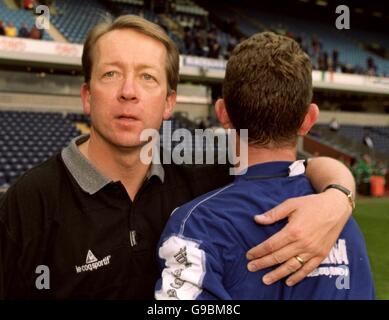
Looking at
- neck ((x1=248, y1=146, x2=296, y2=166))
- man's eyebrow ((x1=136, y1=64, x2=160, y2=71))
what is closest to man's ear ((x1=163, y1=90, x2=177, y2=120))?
man's eyebrow ((x1=136, y1=64, x2=160, y2=71))

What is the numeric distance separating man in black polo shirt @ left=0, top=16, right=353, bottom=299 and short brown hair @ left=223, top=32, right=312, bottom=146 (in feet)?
0.95

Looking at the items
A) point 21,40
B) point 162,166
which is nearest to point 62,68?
point 21,40

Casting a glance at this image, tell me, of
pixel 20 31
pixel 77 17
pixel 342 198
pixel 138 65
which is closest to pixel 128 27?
pixel 138 65

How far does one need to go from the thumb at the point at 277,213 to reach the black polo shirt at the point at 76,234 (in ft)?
2.23

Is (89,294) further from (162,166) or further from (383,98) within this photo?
(383,98)

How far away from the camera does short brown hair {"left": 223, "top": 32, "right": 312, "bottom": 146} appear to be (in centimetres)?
148

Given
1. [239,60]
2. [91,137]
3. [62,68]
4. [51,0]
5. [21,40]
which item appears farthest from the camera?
[51,0]

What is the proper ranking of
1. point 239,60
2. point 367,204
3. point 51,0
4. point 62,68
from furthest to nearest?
point 51,0
point 62,68
point 367,204
point 239,60

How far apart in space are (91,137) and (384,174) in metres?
16.9

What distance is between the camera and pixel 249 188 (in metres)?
1.47

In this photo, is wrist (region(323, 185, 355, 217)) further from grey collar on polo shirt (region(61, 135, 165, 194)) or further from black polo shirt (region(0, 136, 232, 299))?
grey collar on polo shirt (region(61, 135, 165, 194))

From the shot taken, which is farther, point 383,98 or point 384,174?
point 383,98

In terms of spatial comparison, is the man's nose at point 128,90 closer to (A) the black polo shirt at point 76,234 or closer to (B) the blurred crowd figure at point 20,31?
(A) the black polo shirt at point 76,234

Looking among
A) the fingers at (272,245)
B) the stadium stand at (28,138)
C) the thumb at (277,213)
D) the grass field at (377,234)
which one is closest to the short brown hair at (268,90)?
the thumb at (277,213)
